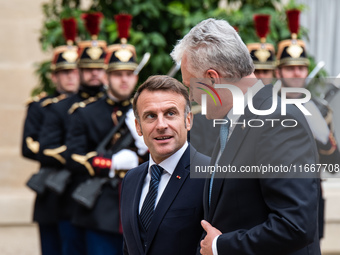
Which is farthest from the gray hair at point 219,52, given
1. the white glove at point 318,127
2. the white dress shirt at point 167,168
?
the white glove at point 318,127

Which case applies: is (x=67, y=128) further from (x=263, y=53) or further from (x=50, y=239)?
(x=263, y=53)

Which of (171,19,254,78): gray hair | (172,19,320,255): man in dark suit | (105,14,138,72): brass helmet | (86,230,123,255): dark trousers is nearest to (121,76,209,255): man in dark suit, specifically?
(172,19,320,255): man in dark suit

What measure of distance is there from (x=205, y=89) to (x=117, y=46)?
10.8 ft

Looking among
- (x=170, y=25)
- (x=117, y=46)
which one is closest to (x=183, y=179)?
(x=117, y=46)

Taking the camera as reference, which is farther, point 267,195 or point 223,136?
point 223,136

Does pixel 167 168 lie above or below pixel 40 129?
above

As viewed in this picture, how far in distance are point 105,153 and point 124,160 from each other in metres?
0.21

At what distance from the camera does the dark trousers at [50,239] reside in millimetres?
6383

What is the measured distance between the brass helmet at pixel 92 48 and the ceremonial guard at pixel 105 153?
423 mm

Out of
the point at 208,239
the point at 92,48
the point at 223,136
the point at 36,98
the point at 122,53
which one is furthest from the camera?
the point at 36,98

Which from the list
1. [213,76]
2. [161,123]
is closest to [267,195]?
[213,76]

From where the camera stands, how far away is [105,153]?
17.5 ft

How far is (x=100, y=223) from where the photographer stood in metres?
5.29

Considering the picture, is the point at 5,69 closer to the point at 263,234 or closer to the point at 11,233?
the point at 11,233
